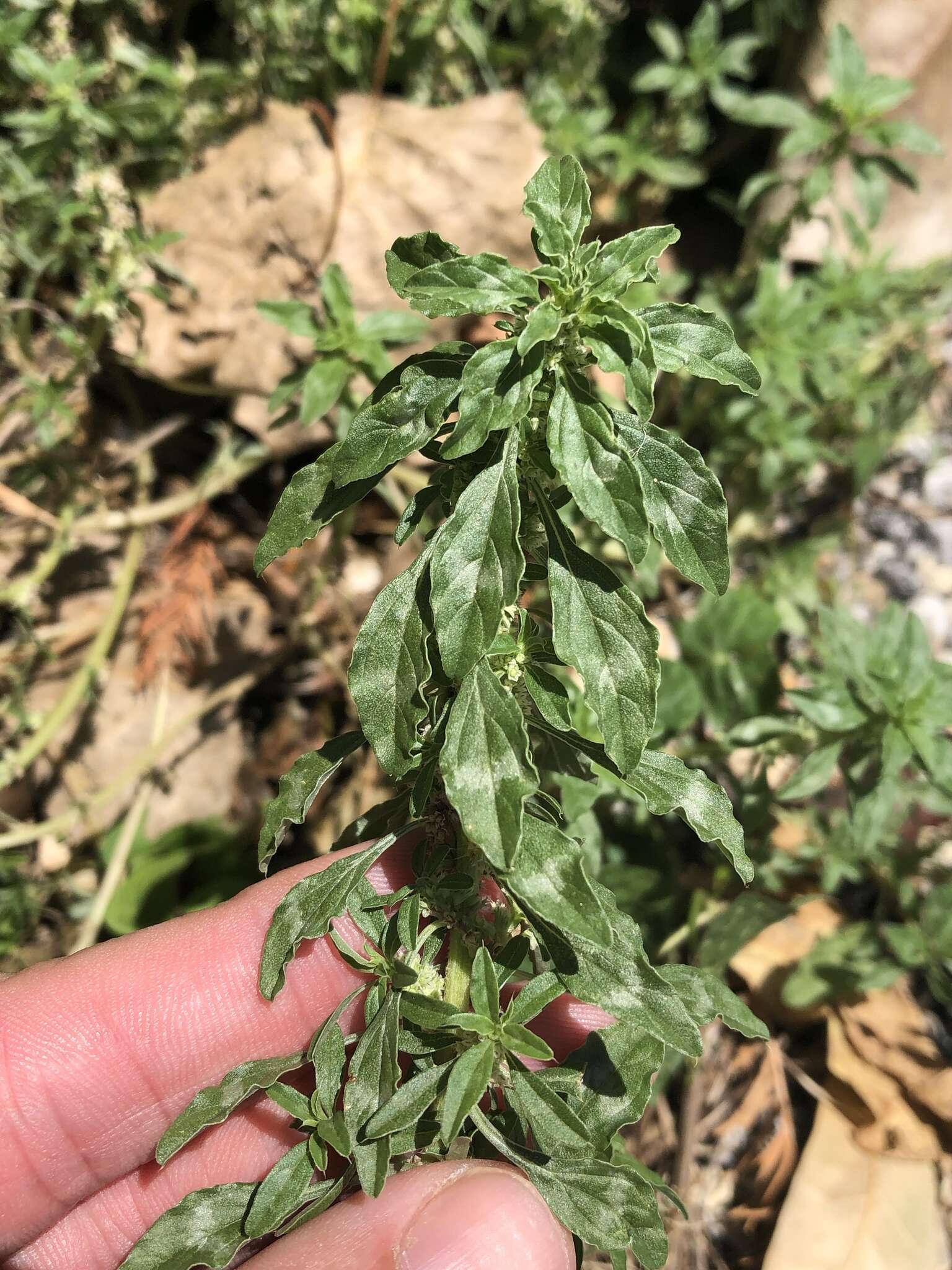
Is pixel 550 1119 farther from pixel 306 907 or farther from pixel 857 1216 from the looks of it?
pixel 857 1216

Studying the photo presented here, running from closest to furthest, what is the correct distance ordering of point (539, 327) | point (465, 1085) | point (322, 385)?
point (539, 327)
point (465, 1085)
point (322, 385)

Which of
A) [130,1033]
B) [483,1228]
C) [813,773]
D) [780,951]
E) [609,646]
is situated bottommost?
[780,951]

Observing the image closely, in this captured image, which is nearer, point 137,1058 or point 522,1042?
point 522,1042

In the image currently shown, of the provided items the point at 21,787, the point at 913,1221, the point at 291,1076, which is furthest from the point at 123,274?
the point at 913,1221

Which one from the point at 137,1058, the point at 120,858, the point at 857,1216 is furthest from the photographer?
the point at 120,858

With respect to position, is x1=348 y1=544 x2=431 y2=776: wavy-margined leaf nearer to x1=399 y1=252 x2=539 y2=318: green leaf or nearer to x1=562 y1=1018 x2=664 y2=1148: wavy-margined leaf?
x1=399 y1=252 x2=539 y2=318: green leaf

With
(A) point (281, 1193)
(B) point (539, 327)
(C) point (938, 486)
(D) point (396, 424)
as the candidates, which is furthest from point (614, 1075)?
(C) point (938, 486)

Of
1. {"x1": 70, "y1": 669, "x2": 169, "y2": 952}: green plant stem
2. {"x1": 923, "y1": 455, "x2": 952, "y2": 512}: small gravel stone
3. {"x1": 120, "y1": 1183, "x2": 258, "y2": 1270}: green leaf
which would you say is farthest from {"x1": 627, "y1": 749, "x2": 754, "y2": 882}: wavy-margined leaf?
{"x1": 923, "y1": 455, "x2": 952, "y2": 512}: small gravel stone

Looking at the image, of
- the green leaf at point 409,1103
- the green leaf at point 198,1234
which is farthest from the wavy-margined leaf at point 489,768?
the green leaf at point 198,1234
